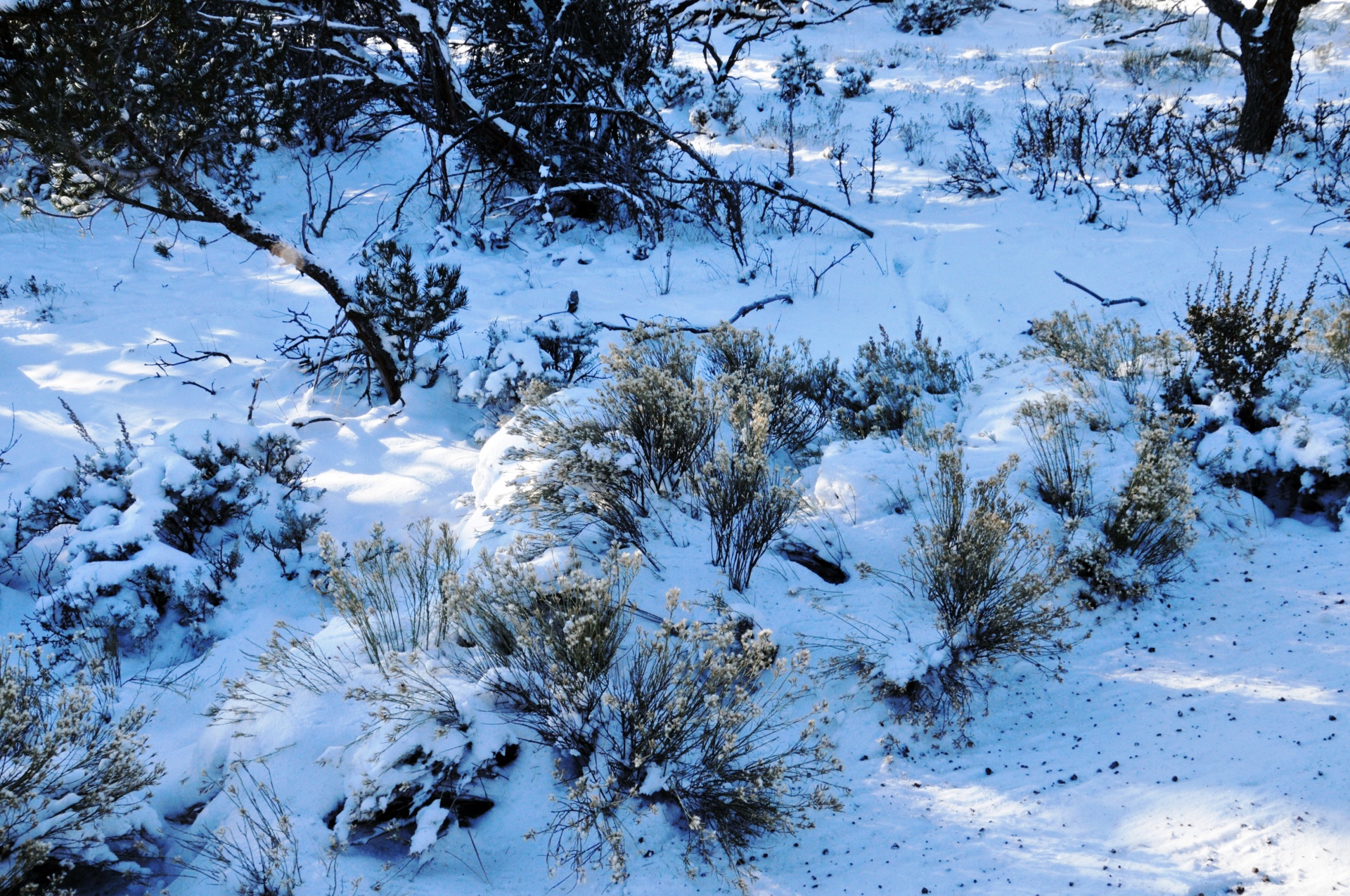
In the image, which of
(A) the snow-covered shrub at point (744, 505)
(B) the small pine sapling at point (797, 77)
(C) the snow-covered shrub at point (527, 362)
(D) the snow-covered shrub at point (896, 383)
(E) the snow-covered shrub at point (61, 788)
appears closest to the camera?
(E) the snow-covered shrub at point (61, 788)

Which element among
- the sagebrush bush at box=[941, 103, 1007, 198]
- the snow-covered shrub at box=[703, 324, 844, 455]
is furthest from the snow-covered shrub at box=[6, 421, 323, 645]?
the sagebrush bush at box=[941, 103, 1007, 198]

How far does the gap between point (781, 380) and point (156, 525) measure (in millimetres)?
3851

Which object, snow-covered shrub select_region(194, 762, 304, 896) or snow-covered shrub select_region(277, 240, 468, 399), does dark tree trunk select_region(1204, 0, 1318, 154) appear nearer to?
snow-covered shrub select_region(277, 240, 468, 399)

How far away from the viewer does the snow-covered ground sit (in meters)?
2.56

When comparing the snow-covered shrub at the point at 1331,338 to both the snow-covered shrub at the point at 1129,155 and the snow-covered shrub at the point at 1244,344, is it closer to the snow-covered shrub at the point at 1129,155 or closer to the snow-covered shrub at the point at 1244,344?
the snow-covered shrub at the point at 1244,344

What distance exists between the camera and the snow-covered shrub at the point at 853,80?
1120cm

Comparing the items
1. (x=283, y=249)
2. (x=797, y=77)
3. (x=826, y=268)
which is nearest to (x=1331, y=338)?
(x=826, y=268)

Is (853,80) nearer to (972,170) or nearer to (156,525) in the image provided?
(972,170)

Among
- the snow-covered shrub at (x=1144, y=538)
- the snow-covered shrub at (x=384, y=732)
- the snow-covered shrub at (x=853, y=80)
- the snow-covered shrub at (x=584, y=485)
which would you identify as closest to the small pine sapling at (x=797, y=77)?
the snow-covered shrub at (x=853, y=80)

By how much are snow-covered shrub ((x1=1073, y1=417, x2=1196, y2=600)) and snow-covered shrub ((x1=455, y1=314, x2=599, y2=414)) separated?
11.2 feet

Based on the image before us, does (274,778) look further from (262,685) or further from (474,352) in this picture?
(474,352)

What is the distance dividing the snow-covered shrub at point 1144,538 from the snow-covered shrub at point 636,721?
1.70 meters

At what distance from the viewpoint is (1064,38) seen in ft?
41.3

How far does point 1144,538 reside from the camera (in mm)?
3744
